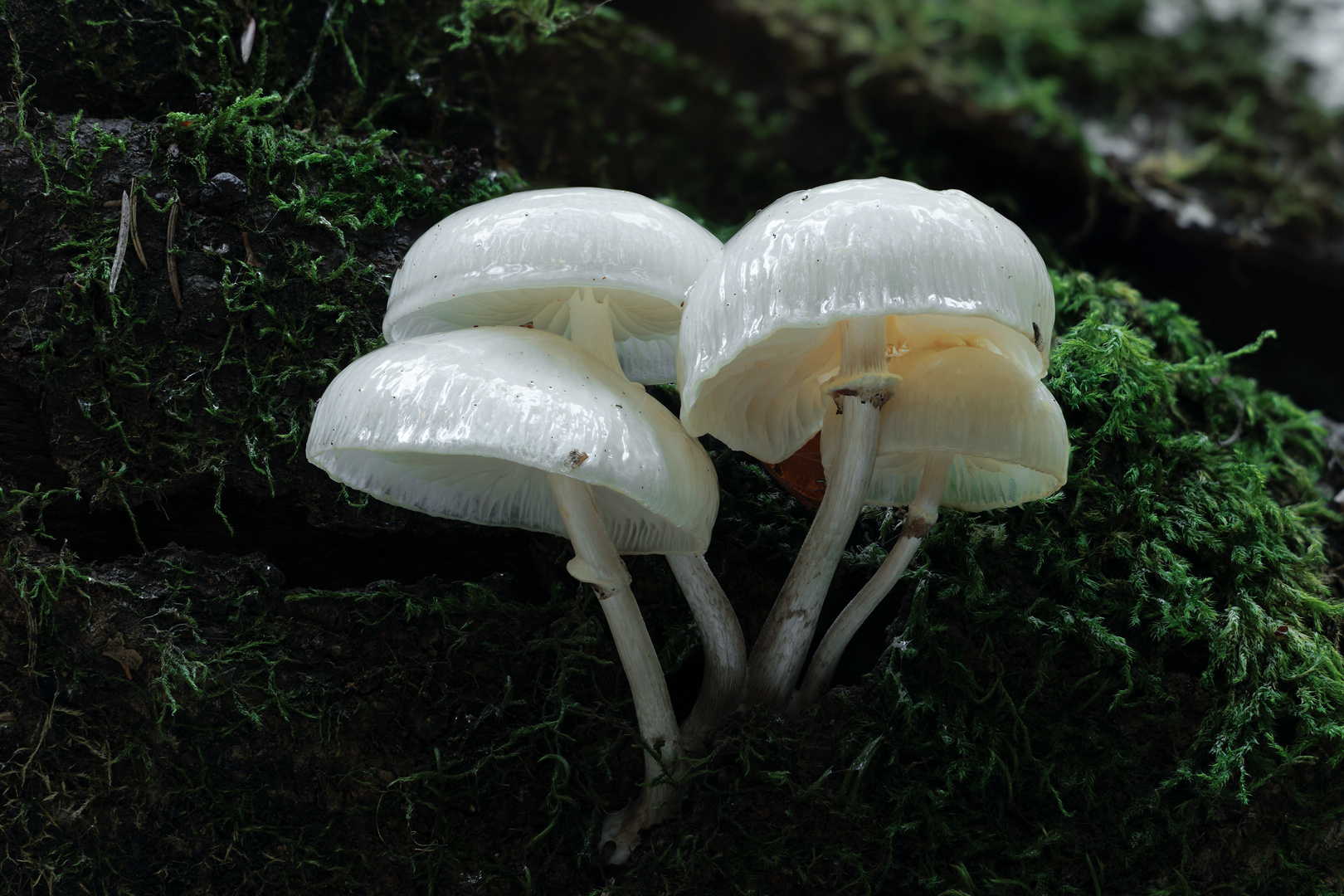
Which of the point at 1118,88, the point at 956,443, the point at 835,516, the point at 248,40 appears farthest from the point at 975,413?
the point at 1118,88

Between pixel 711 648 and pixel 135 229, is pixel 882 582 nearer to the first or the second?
pixel 711 648

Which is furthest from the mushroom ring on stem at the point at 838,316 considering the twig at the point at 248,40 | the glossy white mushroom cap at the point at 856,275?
the twig at the point at 248,40

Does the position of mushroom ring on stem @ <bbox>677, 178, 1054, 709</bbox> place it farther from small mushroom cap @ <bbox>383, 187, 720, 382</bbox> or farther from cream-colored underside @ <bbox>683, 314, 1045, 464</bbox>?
small mushroom cap @ <bbox>383, 187, 720, 382</bbox>

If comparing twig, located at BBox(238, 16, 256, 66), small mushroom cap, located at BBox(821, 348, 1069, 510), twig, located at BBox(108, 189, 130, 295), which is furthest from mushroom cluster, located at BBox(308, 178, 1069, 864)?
twig, located at BBox(238, 16, 256, 66)

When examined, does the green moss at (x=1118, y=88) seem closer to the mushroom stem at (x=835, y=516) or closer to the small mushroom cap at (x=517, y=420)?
the mushroom stem at (x=835, y=516)

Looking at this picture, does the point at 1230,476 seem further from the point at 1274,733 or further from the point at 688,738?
the point at 688,738
